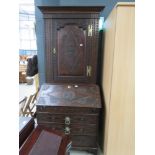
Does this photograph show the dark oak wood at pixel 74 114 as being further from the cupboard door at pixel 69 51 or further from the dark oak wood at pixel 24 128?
the dark oak wood at pixel 24 128

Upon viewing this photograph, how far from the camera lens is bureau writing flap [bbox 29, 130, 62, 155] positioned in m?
0.98

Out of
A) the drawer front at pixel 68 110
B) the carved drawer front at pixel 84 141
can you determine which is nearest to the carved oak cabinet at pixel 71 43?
the drawer front at pixel 68 110

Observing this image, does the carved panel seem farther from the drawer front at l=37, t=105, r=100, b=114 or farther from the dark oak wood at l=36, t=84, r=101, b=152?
the drawer front at l=37, t=105, r=100, b=114

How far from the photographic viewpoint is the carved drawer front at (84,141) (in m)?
1.92

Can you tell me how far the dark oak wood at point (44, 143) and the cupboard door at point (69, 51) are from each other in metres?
1.04

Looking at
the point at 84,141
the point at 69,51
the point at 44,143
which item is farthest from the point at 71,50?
the point at 44,143

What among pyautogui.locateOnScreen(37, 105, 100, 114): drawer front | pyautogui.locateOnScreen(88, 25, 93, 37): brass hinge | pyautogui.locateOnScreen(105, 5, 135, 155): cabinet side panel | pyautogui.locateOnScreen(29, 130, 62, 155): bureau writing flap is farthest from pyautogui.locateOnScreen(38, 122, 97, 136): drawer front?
pyautogui.locateOnScreen(88, 25, 93, 37): brass hinge

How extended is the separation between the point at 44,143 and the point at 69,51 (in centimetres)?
131
